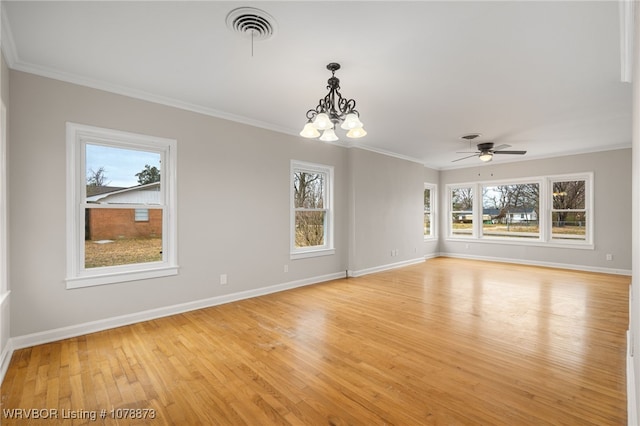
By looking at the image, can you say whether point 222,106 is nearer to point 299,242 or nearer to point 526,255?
point 299,242

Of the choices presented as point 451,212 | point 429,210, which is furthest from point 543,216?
point 429,210

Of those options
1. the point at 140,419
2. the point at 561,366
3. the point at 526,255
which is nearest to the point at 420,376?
the point at 561,366

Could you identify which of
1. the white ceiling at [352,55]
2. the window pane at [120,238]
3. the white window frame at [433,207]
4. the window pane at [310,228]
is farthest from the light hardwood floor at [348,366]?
the white window frame at [433,207]

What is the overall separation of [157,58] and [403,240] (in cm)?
614

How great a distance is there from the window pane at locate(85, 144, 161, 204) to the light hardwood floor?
148 cm

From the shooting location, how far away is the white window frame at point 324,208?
5.10 m

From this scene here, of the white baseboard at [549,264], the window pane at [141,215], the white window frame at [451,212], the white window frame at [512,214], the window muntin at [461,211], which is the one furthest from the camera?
the window muntin at [461,211]

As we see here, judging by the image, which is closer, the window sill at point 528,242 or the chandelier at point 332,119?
the chandelier at point 332,119

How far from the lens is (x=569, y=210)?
695 centimetres

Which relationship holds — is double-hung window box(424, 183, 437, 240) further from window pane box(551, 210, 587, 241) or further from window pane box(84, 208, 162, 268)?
window pane box(84, 208, 162, 268)

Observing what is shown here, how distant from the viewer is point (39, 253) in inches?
115

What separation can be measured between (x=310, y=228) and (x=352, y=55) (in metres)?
3.39

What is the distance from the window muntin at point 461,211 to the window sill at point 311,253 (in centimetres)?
481

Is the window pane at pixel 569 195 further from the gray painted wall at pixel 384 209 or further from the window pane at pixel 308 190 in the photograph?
the window pane at pixel 308 190
